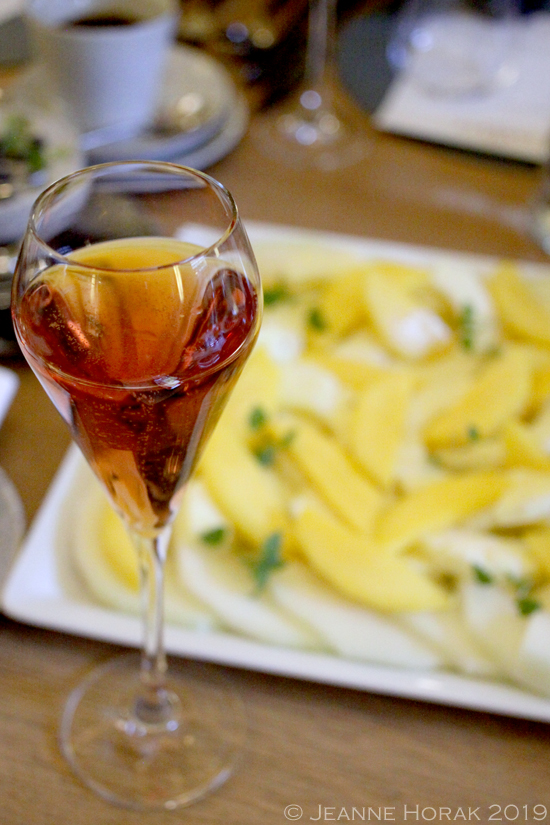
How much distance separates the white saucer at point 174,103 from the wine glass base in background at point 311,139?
0.09 m

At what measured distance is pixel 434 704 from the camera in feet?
2.30

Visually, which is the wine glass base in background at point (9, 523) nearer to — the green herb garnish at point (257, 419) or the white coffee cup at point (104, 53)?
the green herb garnish at point (257, 419)

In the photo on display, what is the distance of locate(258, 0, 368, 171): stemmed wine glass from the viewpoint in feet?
4.58

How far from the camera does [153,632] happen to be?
667 mm

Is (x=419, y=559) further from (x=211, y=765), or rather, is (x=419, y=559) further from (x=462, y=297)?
(x=462, y=297)

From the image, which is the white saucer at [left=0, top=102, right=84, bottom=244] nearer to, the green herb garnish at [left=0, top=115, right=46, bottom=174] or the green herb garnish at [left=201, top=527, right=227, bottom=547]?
the green herb garnish at [left=0, top=115, right=46, bottom=174]

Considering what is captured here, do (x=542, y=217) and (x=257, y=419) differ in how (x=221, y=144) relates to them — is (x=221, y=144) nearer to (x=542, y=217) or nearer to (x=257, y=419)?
(x=542, y=217)

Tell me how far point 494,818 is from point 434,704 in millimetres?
102

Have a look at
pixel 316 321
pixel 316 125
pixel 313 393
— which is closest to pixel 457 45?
pixel 316 125

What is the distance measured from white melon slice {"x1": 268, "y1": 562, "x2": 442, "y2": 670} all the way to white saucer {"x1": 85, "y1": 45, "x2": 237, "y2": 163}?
0.79 meters

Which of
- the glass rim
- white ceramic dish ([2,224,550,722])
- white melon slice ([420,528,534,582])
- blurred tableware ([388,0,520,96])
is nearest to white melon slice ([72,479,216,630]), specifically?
white ceramic dish ([2,224,550,722])

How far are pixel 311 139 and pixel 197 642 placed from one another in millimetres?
1026

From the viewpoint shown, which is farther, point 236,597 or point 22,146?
point 22,146

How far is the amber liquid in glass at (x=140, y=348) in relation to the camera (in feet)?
1.51
